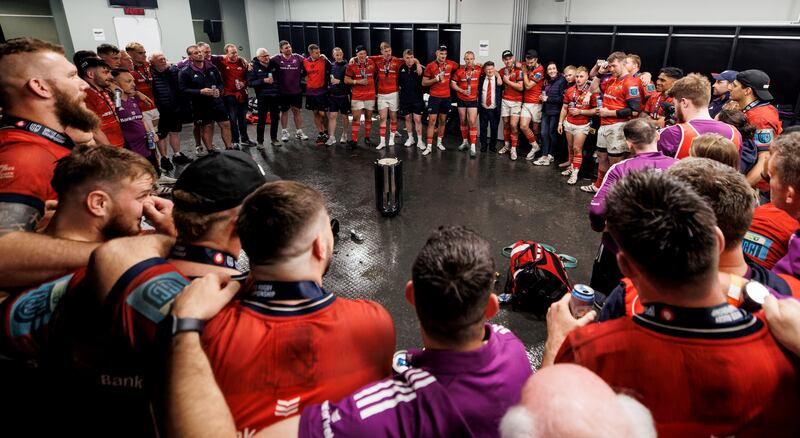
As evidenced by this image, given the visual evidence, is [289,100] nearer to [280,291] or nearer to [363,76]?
[363,76]

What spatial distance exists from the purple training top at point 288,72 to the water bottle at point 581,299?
270 inches

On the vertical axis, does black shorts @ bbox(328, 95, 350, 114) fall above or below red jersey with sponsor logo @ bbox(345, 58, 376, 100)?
below

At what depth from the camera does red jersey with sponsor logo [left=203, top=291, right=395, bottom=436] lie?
37.6 inches

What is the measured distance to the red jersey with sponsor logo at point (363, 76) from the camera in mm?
7609

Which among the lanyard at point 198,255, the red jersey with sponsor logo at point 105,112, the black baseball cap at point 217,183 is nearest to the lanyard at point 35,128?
the black baseball cap at point 217,183

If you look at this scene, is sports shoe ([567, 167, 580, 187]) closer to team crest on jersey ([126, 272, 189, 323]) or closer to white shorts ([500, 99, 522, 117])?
white shorts ([500, 99, 522, 117])

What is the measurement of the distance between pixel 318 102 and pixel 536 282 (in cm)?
619


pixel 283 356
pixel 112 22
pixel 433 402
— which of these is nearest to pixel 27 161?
pixel 283 356

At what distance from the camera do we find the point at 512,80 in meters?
6.89

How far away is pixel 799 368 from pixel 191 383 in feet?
4.36

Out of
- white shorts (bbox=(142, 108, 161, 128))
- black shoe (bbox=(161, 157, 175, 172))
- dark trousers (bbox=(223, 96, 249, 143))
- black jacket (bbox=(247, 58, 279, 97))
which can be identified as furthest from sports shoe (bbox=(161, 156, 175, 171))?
black jacket (bbox=(247, 58, 279, 97))

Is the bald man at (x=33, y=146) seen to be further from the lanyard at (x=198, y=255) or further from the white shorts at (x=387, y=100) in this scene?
the white shorts at (x=387, y=100)

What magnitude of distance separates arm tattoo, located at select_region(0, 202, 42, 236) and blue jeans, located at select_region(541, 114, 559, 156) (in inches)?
255

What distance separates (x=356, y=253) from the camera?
4.07 meters
